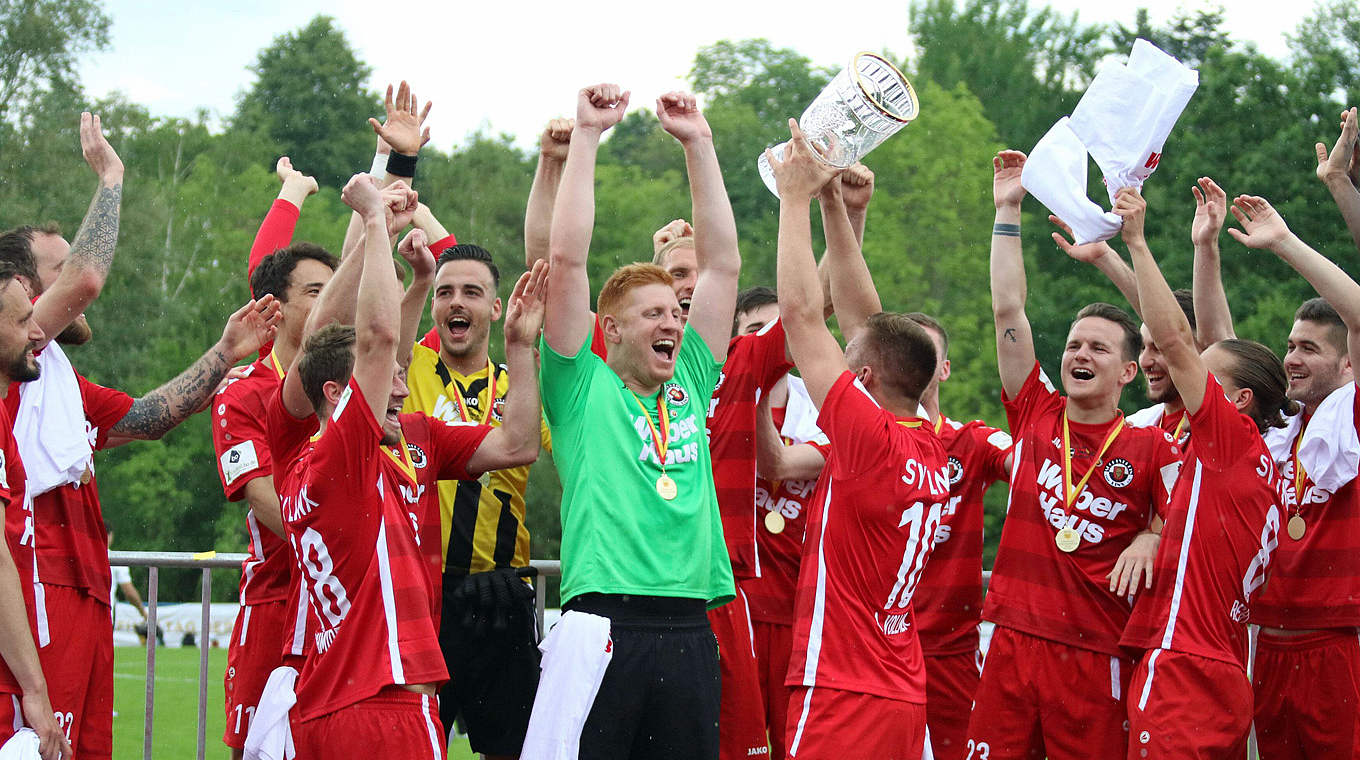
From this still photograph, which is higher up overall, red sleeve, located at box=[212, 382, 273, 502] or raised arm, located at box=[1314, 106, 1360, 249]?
raised arm, located at box=[1314, 106, 1360, 249]

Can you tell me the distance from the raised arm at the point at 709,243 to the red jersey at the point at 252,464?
193cm

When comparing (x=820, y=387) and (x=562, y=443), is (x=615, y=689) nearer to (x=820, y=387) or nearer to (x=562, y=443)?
(x=562, y=443)

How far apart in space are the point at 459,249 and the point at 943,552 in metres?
2.87

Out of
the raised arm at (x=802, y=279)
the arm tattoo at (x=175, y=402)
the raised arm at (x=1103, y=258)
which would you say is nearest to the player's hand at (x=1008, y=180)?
the raised arm at (x=1103, y=258)

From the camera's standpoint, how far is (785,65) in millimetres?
65625

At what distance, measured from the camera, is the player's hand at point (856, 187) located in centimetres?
677

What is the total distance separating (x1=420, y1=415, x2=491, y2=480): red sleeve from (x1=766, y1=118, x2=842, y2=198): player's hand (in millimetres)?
1610

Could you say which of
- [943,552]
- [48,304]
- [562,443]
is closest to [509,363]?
[562,443]

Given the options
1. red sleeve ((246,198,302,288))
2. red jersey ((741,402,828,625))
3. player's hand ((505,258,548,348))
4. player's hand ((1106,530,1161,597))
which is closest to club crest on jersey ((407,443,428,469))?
player's hand ((505,258,548,348))

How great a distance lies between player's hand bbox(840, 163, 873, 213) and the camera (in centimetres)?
677

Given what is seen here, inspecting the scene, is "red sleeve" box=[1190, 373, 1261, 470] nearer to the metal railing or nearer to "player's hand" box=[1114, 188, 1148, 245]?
"player's hand" box=[1114, 188, 1148, 245]

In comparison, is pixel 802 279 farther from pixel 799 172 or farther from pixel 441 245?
pixel 441 245

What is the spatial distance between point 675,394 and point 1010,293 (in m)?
1.87

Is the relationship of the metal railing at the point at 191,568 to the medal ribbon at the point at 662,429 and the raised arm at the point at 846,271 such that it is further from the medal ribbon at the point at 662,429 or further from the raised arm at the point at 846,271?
the medal ribbon at the point at 662,429
